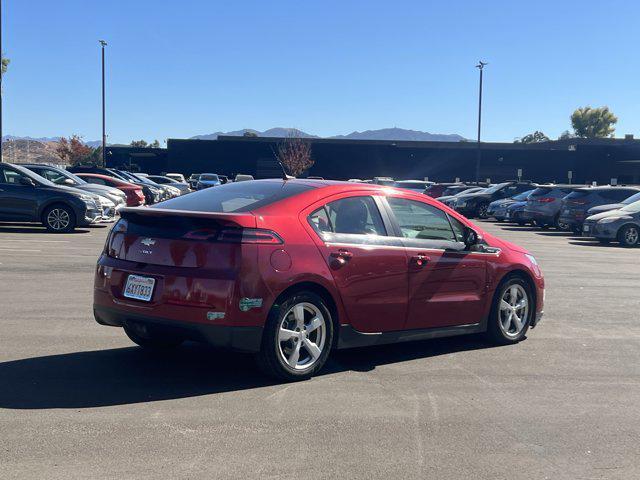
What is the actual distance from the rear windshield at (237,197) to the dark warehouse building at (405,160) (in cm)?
5866

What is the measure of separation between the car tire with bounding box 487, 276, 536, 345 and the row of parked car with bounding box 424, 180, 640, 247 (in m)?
14.0

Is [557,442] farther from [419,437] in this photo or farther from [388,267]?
[388,267]

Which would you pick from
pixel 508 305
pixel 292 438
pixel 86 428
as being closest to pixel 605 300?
pixel 508 305

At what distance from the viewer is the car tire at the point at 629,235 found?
2044 centimetres

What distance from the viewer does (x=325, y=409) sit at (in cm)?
531

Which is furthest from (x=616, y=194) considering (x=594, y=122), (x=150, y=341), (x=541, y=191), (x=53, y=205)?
(x=594, y=122)

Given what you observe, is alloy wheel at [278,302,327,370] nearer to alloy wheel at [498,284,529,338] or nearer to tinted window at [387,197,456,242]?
tinted window at [387,197,456,242]

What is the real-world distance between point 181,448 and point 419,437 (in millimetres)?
1498

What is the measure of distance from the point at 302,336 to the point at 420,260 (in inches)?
56.3

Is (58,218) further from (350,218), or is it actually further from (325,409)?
(325,409)

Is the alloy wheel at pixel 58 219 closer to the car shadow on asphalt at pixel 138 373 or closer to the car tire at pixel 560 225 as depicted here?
the car shadow on asphalt at pixel 138 373

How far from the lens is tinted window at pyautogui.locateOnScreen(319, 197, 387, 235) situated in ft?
20.6

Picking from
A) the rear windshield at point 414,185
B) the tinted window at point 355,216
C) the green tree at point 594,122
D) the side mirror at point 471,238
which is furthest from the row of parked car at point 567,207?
the green tree at point 594,122

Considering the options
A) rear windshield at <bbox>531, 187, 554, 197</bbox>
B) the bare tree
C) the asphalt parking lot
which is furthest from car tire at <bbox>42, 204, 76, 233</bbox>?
the bare tree
